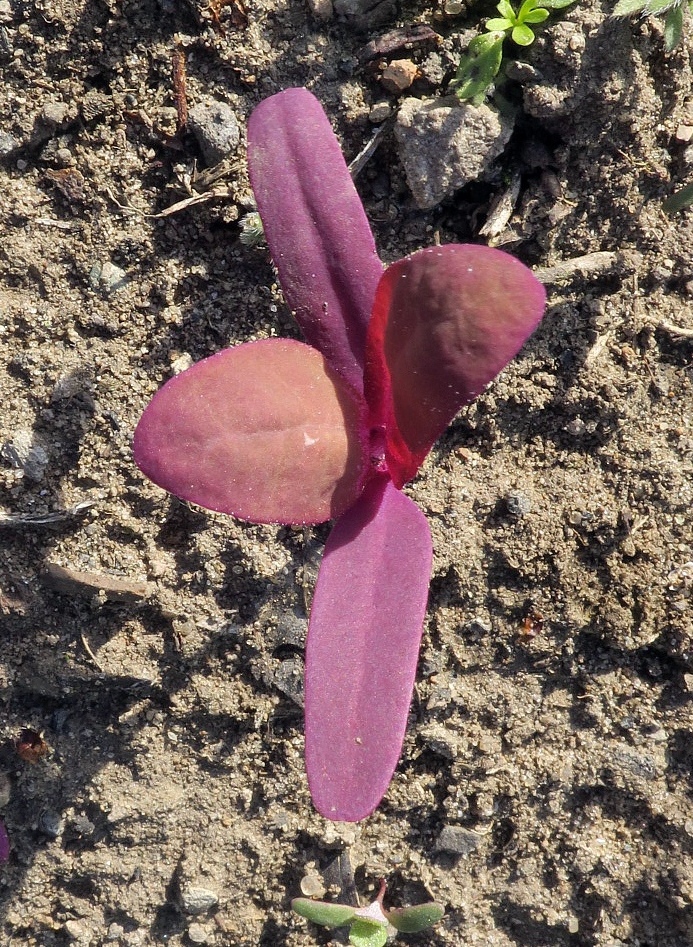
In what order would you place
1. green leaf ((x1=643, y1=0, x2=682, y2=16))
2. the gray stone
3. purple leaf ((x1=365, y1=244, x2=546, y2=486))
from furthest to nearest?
the gray stone
green leaf ((x1=643, y1=0, x2=682, y2=16))
purple leaf ((x1=365, y1=244, x2=546, y2=486))

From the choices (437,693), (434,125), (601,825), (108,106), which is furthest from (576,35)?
(601,825)

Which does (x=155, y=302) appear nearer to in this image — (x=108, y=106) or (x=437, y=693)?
(x=108, y=106)

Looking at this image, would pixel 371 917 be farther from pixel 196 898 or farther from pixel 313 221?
pixel 313 221

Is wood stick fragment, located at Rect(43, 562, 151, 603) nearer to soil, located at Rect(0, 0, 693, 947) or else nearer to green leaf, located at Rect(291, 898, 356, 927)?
soil, located at Rect(0, 0, 693, 947)

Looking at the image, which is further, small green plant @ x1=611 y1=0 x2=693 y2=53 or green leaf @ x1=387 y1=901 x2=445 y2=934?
green leaf @ x1=387 y1=901 x2=445 y2=934

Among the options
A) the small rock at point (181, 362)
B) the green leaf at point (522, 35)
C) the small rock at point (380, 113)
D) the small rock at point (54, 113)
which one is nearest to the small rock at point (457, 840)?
the small rock at point (181, 362)

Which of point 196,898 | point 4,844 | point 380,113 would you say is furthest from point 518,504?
point 4,844

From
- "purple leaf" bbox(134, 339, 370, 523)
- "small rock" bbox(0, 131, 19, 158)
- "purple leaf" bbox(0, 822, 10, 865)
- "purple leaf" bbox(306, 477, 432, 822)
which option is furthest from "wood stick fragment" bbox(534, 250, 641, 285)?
"purple leaf" bbox(0, 822, 10, 865)
